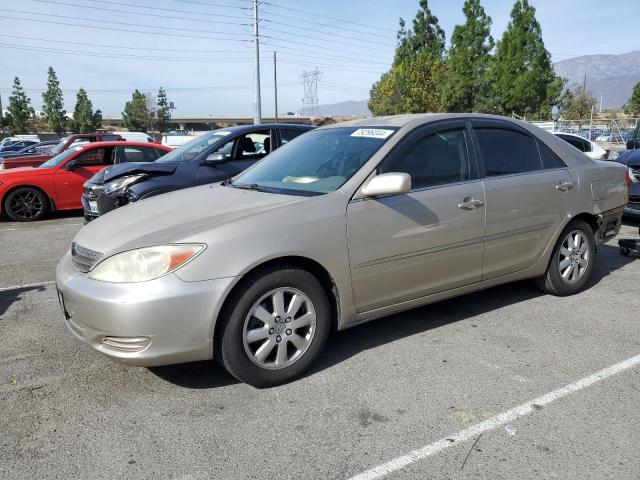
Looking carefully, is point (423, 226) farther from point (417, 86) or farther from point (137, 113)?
point (137, 113)

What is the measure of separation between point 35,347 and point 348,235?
2459 mm

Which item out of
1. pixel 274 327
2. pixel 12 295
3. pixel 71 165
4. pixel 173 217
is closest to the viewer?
pixel 274 327

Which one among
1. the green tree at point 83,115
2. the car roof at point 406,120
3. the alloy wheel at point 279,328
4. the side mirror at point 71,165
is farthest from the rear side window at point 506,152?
the green tree at point 83,115

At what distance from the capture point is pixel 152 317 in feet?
9.28

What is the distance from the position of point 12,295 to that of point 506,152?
4744mm

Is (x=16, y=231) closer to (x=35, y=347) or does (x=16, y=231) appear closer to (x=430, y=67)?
(x=35, y=347)

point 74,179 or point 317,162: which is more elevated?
point 317,162

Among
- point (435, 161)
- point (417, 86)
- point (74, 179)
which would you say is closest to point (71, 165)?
point (74, 179)

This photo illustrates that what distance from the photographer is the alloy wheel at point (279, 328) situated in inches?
122

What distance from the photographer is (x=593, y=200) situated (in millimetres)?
4770

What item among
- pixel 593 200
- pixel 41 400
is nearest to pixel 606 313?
pixel 593 200

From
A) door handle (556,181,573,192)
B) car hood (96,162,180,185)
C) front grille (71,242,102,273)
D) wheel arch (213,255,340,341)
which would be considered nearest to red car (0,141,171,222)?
car hood (96,162,180,185)

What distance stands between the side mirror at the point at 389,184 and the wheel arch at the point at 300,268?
594 mm

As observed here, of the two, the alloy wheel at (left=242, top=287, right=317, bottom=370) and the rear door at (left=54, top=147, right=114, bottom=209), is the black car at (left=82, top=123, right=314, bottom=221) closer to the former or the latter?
the rear door at (left=54, top=147, right=114, bottom=209)
